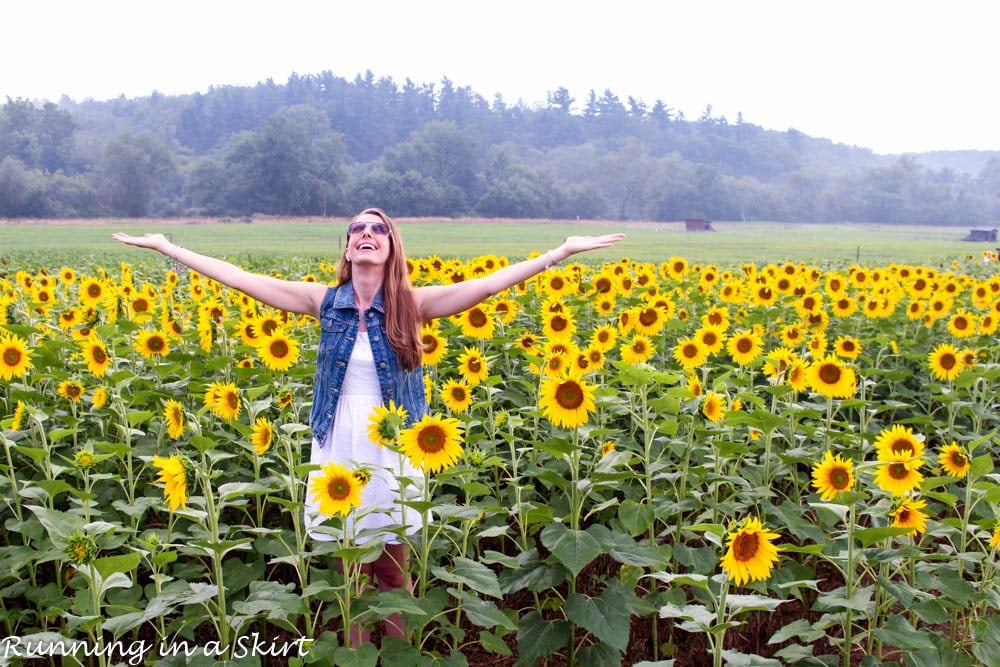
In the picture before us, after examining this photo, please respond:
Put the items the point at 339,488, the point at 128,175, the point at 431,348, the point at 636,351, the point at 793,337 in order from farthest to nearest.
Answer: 1. the point at 128,175
2. the point at 793,337
3. the point at 431,348
4. the point at 636,351
5. the point at 339,488

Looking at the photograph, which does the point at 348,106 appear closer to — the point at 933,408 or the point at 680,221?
the point at 680,221

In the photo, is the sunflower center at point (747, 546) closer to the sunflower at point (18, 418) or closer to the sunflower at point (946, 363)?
the sunflower at point (18, 418)

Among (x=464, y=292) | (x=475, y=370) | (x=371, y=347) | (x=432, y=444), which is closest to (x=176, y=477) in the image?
(x=432, y=444)

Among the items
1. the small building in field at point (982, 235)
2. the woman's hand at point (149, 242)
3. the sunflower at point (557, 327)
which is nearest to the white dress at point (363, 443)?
the woman's hand at point (149, 242)

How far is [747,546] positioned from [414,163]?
7783cm

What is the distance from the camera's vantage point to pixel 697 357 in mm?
5320

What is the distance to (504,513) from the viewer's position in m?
4.13

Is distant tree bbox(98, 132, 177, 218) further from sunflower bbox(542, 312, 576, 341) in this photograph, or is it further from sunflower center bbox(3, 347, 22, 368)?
sunflower bbox(542, 312, 576, 341)

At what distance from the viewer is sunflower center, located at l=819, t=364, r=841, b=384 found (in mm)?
4625

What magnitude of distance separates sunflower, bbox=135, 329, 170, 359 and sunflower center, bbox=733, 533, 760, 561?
363cm

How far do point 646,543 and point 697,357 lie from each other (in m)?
1.54

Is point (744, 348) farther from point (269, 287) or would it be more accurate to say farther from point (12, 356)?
point (12, 356)

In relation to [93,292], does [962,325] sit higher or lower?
lower

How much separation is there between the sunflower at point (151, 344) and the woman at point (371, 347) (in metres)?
1.52
